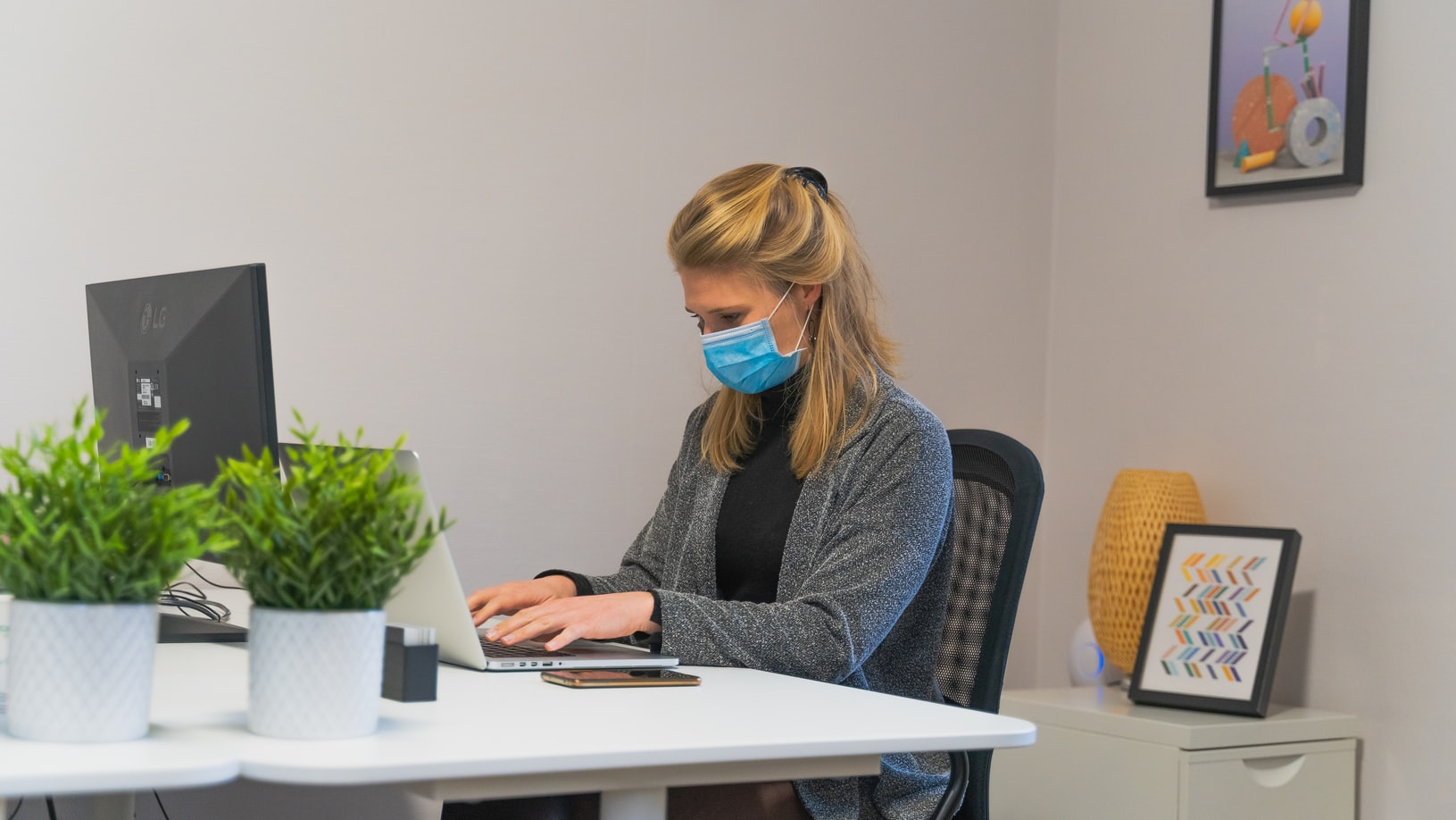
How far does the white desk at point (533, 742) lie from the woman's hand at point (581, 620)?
1.8 inches

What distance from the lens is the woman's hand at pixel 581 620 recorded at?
4.33ft

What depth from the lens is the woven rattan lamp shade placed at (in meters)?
2.75

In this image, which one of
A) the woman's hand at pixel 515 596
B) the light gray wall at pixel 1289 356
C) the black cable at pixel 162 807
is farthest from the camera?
the light gray wall at pixel 1289 356

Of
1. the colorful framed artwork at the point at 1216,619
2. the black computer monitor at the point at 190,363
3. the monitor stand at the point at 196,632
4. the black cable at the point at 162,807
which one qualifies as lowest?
the black cable at the point at 162,807

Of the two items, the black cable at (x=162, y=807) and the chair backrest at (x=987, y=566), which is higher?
the chair backrest at (x=987, y=566)

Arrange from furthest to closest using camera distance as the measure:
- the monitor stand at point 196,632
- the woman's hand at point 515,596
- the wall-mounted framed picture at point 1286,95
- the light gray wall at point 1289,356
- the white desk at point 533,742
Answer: the wall-mounted framed picture at point 1286,95
the light gray wall at point 1289,356
the woman's hand at point 515,596
the monitor stand at point 196,632
the white desk at point 533,742

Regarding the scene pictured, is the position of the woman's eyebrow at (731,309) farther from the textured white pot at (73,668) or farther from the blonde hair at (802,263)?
the textured white pot at (73,668)

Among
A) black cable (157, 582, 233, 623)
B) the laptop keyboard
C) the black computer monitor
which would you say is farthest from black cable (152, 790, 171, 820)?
the laptop keyboard

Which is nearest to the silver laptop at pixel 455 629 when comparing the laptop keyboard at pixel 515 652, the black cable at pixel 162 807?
the laptop keyboard at pixel 515 652

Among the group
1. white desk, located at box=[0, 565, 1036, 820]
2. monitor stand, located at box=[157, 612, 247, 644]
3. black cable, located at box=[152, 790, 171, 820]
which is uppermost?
Result: white desk, located at box=[0, 565, 1036, 820]

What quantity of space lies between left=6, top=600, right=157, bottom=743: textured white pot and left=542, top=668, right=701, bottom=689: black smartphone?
432mm

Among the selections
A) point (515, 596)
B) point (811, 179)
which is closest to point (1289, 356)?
point (811, 179)

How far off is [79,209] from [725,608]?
4.43 ft

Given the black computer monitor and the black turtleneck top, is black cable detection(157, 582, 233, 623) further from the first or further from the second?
the black turtleneck top
